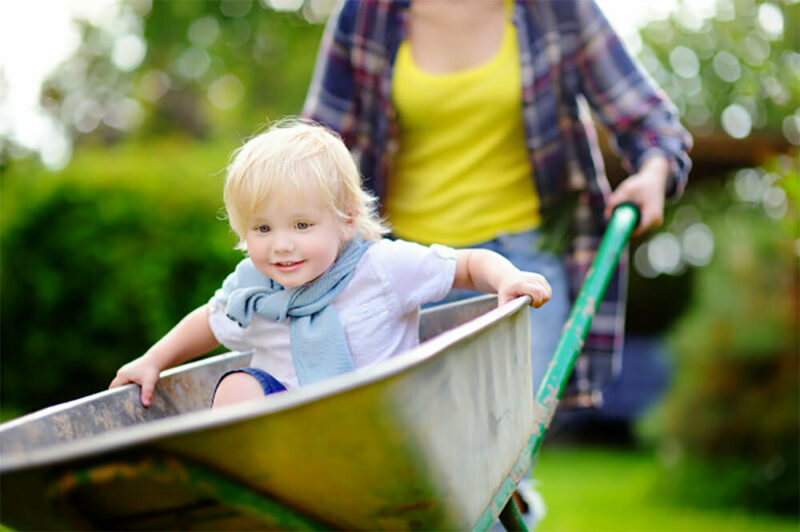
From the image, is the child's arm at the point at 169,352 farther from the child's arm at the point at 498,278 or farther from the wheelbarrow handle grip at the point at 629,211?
the wheelbarrow handle grip at the point at 629,211

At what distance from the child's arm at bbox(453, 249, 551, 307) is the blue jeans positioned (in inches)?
20.3

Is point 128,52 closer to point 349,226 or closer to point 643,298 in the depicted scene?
point 643,298

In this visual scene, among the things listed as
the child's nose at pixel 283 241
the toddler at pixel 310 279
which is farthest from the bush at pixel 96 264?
the child's nose at pixel 283 241

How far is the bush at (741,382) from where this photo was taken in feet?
19.6

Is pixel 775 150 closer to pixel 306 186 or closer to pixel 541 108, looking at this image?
pixel 541 108

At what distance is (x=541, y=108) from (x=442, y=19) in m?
0.35

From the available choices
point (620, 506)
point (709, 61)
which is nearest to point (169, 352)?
point (620, 506)

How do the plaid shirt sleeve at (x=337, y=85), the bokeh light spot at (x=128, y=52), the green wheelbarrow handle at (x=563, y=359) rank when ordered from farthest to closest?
1. the bokeh light spot at (x=128, y=52)
2. the plaid shirt sleeve at (x=337, y=85)
3. the green wheelbarrow handle at (x=563, y=359)

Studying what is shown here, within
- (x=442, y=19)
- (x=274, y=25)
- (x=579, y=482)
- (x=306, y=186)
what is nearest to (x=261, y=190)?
(x=306, y=186)

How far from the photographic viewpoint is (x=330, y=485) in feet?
4.16

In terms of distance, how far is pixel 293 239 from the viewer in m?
1.84

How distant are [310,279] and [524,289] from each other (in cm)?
39

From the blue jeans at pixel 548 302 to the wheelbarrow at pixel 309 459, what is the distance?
92 cm

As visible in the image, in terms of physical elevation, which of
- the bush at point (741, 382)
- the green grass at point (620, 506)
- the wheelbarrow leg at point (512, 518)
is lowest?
the green grass at point (620, 506)
